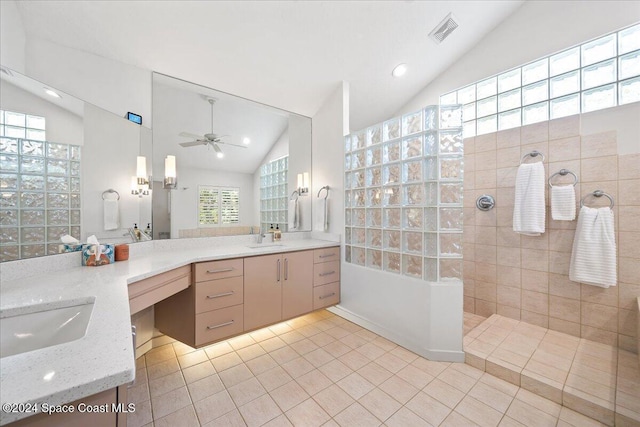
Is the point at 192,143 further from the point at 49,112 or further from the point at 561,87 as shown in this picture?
the point at 561,87

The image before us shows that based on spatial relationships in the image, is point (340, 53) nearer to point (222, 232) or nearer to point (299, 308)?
point (222, 232)

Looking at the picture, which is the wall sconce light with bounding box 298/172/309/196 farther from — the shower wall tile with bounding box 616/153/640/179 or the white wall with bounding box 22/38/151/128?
the shower wall tile with bounding box 616/153/640/179

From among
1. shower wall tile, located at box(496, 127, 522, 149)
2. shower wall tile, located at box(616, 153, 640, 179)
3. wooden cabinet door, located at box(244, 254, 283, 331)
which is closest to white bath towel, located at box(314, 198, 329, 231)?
wooden cabinet door, located at box(244, 254, 283, 331)

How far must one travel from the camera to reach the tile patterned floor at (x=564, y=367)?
1.38 metres

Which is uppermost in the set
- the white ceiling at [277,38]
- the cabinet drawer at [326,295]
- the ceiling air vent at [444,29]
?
the ceiling air vent at [444,29]

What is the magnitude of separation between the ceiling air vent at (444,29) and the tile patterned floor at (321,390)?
292cm

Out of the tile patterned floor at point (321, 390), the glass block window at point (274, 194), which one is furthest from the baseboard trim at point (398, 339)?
the glass block window at point (274, 194)

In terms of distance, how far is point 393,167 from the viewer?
2.18 m

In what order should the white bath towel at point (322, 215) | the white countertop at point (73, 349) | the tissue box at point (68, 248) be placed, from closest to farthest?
the white countertop at point (73, 349), the tissue box at point (68, 248), the white bath towel at point (322, 215)

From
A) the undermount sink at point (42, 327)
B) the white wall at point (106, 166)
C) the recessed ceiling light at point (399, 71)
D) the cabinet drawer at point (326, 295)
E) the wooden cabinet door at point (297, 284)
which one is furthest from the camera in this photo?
the recessed ceiling light at point (399, 71)

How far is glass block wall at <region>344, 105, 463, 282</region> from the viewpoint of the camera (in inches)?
74.4

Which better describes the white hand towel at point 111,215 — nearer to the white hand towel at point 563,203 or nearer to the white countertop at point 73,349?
the white countertop at point 73,349

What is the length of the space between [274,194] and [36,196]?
181 centimetres

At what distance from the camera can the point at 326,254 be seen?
259 cm
